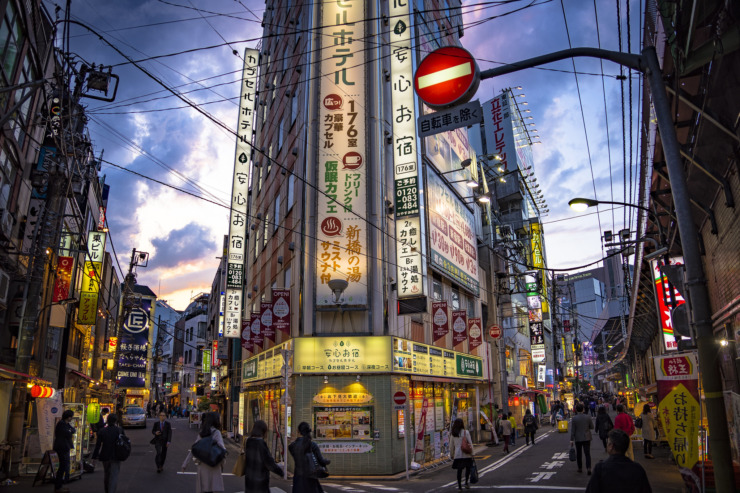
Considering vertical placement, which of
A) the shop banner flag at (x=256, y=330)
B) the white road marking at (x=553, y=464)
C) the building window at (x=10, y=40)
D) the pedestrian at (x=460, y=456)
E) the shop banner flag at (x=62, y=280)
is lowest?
the white road marking at (x=553, y=464)

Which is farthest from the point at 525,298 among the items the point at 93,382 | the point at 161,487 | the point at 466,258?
the point at 161,487

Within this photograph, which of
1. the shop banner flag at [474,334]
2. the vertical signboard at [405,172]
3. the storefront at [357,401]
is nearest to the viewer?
the storefront at [357,401]

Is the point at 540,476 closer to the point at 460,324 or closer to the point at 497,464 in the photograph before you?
the point at 497,464

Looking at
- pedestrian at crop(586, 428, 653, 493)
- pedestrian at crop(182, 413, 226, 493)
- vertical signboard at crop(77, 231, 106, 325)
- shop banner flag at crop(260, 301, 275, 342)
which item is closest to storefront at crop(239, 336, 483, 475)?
shop banner flag at crop(260, 301, 275, 342)

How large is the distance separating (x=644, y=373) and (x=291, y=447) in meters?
39.2

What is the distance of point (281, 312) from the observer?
2006 centimetres

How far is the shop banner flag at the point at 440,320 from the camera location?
21.8m

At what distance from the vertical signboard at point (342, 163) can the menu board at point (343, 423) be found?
3834 mm

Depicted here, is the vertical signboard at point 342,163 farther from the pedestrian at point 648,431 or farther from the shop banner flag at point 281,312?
the pedestrian at point 648,431

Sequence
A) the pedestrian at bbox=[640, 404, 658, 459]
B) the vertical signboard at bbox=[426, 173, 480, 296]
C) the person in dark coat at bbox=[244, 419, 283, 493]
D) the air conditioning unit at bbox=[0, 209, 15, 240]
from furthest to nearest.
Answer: the vertical signboard at bbox=[426, 173, 480, 296]
the pedestrian at bbox=[640, 404, 658, 459]
the air conditioning unit at bbox=[0, 209, 15, 240]
the person in dark coat at bbox=[244, 419, 283, 493]

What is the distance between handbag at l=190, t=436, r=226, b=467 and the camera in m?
8.02

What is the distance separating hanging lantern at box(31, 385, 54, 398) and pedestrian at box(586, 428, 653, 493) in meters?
16.1

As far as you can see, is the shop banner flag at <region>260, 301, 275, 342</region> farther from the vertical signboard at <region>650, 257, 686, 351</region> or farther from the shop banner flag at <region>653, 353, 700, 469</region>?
the vertical signboard at <region>650, 257, 686, 351</region>

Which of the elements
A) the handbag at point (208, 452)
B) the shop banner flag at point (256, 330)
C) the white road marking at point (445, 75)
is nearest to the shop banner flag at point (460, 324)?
the shop banner flag at point (256, 330)
